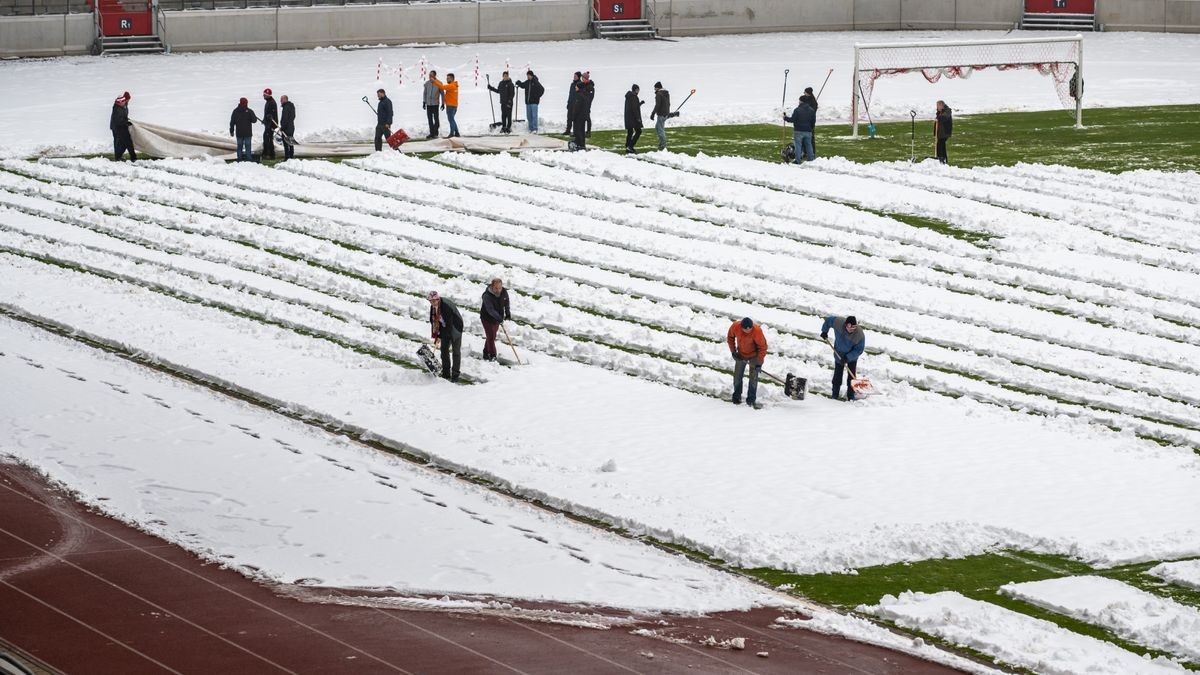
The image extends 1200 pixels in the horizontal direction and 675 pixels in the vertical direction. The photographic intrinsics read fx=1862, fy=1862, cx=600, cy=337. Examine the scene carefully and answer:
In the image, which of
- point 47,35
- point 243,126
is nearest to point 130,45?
point 47,35

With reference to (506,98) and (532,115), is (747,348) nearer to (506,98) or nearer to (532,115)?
(506,98)

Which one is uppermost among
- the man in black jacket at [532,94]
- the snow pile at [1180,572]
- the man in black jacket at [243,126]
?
the man in black jacket at [532,94]

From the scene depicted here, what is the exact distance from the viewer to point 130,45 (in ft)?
176

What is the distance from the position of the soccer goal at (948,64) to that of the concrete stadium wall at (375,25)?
12.8m

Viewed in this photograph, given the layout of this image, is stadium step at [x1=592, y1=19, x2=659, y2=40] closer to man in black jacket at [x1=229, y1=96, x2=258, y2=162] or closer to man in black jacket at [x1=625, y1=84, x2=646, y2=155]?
man in black jacket at [x1=625, y1=84, x2=646, y2=155]

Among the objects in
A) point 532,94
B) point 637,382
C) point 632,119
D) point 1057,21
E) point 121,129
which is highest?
point 1057,21

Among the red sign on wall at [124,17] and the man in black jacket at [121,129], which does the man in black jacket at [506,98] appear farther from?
the red sign on wall at [124,17]

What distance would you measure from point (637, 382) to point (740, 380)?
1.78 m

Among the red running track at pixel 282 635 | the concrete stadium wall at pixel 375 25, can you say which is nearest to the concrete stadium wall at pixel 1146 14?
the concrete stadium wall at pixel 375 25

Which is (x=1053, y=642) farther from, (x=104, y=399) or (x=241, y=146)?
(x=241, y=146)

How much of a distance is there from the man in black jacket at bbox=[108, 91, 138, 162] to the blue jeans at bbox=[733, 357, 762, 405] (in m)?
17.4

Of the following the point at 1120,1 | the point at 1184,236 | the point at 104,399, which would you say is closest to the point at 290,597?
the point at 104,399

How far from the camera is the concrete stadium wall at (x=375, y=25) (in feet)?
180

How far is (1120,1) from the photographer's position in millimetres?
59500
